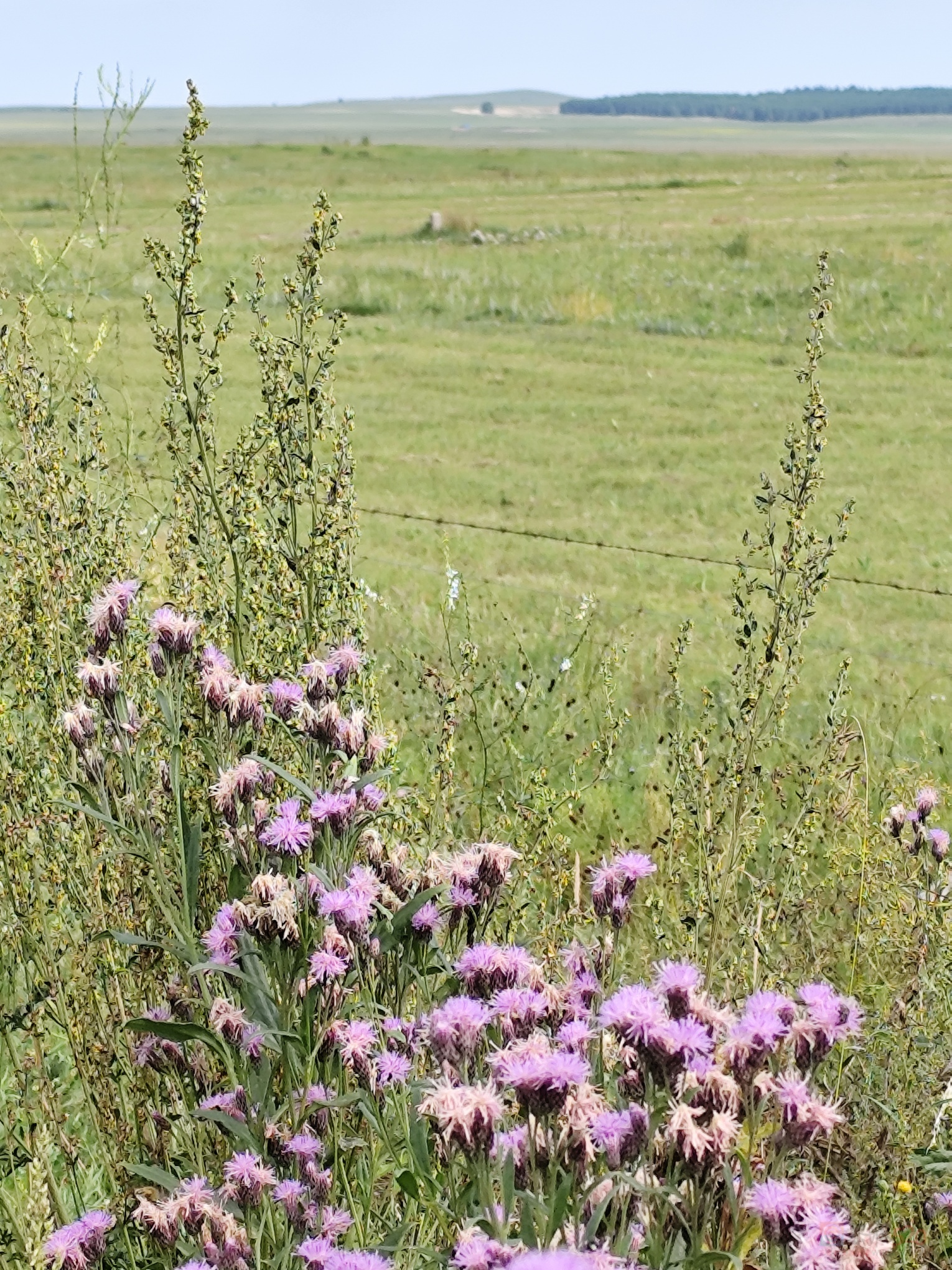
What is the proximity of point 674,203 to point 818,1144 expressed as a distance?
4108 cm

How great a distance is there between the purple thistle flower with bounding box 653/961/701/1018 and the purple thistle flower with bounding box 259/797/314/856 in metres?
0.59

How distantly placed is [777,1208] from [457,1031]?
382mm

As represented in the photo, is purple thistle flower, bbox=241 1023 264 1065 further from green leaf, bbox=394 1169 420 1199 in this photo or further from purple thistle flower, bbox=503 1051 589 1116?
purple thistle flower, bbox=503 1051 589 1116

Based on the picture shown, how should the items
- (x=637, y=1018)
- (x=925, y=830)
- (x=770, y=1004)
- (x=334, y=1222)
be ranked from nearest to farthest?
(x=637, y=1018), (x=770, y=1004), (x=334, y=1222), (x=925, y=830)

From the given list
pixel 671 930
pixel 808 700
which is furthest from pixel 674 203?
pixel 671 930

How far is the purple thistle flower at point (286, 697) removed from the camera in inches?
91.2

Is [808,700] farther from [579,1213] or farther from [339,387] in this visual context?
[339,387]

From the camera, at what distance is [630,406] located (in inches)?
575

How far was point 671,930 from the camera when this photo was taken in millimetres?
3508

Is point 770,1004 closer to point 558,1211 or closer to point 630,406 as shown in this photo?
point 558,1211

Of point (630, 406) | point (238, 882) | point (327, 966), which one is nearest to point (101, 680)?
point (238, 882)

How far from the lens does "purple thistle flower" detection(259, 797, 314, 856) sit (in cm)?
198

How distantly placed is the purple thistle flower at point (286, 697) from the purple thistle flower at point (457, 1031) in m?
0.76

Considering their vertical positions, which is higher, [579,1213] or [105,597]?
[105,597]
